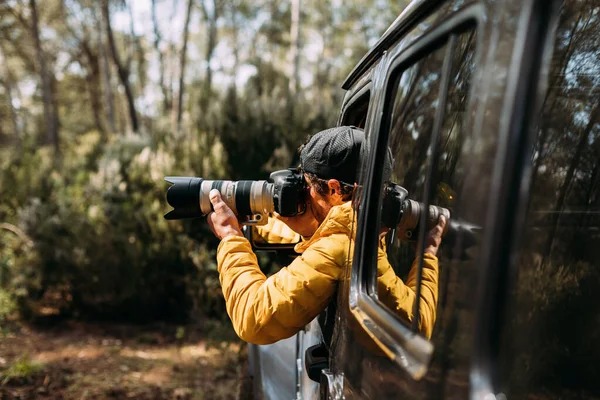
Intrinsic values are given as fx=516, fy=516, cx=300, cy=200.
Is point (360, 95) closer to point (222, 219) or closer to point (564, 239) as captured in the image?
point (222, 219)

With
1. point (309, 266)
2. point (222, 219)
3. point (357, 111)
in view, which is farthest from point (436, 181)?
point (357, 111)

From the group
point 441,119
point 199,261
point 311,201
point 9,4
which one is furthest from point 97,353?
point 9,4

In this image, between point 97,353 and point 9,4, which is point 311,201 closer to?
point 97,353

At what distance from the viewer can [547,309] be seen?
114 centimetres

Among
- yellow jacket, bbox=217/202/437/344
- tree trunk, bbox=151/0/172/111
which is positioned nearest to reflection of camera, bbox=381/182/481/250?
yellow jacket, bbox=217/202/437/344

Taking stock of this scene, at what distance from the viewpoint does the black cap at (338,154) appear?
1649 mm

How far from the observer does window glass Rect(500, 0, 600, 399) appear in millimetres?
959

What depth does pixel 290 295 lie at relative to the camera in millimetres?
1470

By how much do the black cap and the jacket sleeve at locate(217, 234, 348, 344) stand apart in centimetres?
22

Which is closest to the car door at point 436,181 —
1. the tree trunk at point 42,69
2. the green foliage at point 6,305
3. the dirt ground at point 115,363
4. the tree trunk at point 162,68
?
the dirt ground at point 115,363

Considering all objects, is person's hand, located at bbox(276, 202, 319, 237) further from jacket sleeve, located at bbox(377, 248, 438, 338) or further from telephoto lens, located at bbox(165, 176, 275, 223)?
jacket sleeve, located at bbox(377, 248, 438, 338)

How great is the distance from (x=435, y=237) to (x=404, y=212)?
10.4 inches

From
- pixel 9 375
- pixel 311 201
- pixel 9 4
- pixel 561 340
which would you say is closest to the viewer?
pixel 561 340

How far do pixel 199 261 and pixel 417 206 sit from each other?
14.8 feet
